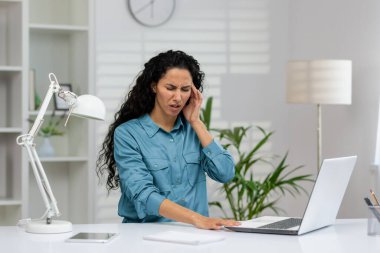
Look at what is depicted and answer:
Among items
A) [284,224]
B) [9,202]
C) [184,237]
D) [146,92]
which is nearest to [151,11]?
[9,202]

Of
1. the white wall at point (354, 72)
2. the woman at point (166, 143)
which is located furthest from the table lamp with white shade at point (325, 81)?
the woman at point (166, 143)

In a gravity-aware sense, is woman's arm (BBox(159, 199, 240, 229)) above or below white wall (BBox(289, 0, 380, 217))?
below

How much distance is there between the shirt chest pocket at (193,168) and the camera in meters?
3.12

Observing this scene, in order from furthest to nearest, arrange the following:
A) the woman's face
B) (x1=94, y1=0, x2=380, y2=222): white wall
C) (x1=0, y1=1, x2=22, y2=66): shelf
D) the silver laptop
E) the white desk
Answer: (x1=94, y1=0, x2=380, y2=222): white wall → (x1=0, y1=1, x2=22, y2=66): shelf → the woman's face → the silver laptop → the white desk

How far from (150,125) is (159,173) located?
0.21m

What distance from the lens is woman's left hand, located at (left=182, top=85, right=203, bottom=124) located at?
10.3 feet

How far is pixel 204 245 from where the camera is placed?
7.74 feet

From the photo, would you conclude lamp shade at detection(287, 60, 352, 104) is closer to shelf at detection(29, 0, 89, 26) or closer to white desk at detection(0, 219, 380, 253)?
shelf at detection(29, 0, 89, 26)

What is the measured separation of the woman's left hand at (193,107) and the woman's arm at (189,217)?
0.46 meters

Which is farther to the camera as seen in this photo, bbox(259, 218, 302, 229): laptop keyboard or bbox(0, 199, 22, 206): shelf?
bbox(0, 199, 22, 206): shelf

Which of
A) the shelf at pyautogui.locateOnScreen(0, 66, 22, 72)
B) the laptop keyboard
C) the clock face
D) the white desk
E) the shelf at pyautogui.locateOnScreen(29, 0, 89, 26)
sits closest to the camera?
the white desk

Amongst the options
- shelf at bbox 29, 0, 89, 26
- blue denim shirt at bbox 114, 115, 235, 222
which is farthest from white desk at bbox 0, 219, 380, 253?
shelf at bbox 29, 0, 89, 26

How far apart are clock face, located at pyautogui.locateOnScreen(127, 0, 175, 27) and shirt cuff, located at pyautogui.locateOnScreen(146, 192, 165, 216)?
8.15 ft

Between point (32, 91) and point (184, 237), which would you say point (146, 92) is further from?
point (32, 91)
